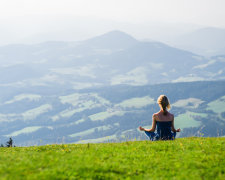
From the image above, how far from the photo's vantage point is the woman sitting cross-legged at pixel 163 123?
1574 centimetres

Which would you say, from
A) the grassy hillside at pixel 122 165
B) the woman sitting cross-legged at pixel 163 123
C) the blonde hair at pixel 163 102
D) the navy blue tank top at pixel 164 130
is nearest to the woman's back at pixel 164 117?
the woman sitting cross-legged at pixel 163 123

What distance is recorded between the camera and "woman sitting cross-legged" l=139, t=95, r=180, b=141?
1574 centimetres

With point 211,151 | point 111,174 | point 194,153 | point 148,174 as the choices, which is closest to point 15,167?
point 111,174

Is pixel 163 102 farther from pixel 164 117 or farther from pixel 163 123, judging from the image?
pixel 163 123

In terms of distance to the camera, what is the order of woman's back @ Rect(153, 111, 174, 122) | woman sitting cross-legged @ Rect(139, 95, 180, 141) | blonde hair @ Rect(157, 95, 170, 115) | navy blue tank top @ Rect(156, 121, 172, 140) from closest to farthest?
blonde hair @ Rect(157, 95, 170, 115) < woman sitting cross-legged @ Rect(139, 95, 180, 141) < woman's back @ Rect(153, 111, 174, 122) < navy blue tank top @ Rect(156, 121, 172, 140)

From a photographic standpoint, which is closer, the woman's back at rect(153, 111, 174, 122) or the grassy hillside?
the grassy hillside

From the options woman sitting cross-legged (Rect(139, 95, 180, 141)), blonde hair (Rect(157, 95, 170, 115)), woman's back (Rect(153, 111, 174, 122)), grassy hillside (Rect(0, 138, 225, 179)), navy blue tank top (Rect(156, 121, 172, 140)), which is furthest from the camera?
navy blue tank top (Rect(156, 121, 172, 140))

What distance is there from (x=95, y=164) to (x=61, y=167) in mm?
1245

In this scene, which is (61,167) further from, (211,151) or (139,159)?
(211,151)

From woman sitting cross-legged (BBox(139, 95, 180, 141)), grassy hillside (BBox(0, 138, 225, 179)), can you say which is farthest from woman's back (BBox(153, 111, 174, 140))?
grassy hillside (BBox(0, 138, 225, 179))

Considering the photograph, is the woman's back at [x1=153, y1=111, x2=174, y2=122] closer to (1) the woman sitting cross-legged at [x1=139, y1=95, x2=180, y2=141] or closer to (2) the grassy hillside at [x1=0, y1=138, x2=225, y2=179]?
(1) the woman sitting cross-legged at [x1=139, y1=95, x2=180, y2=141]

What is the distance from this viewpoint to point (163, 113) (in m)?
16.2

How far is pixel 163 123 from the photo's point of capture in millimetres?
16328

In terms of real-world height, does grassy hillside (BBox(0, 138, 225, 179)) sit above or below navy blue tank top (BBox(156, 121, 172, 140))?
below
